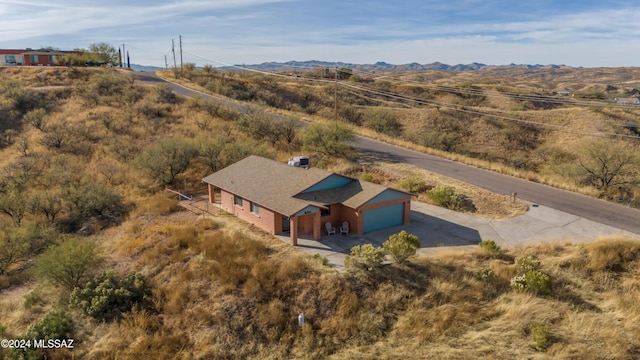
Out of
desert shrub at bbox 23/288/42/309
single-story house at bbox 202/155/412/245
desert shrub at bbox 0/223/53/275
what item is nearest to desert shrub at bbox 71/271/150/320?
desert shrub at bbox 23/288/42/309

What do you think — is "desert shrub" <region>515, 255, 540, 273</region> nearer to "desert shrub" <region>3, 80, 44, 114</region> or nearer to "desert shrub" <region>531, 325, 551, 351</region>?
"desert shrub" <region>531, 325, 551, 351</region>

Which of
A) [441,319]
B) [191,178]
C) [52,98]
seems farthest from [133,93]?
[441,319]

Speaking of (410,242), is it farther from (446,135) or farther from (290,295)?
(446,135)

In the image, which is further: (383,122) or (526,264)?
(383,122)

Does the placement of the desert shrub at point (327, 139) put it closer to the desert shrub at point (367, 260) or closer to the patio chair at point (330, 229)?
the patio chair at point (330, 229)

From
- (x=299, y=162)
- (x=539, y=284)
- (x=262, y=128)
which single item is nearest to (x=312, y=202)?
(x=299, y=162)

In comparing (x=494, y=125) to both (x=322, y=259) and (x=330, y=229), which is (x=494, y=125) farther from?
(x=322, y=259)
